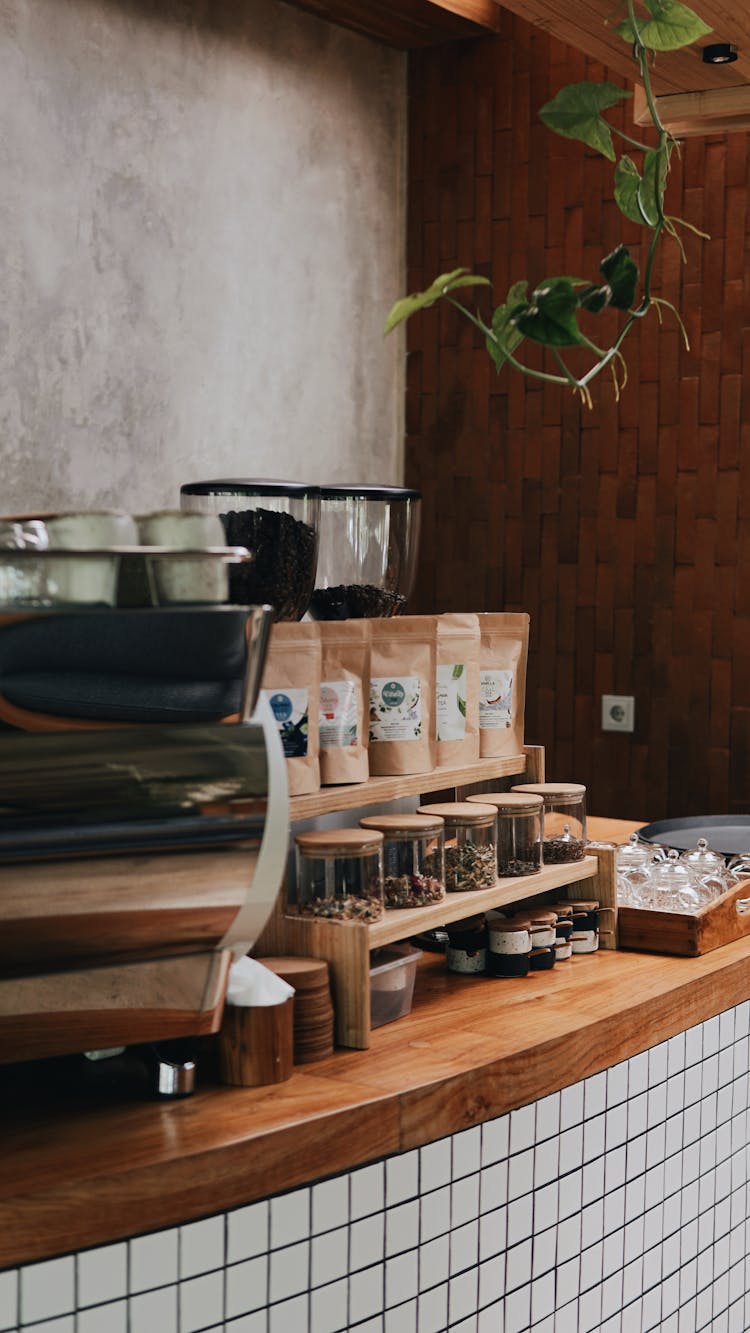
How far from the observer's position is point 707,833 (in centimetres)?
276

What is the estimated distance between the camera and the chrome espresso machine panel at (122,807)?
1.16 m

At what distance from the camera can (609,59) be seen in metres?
2.45

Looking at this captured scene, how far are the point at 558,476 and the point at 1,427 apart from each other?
1668 mm

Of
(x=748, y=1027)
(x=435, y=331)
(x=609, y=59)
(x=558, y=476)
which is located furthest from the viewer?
(x=435, y=331)

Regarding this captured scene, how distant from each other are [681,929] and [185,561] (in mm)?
1198

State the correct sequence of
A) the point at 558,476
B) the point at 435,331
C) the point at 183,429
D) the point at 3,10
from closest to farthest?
the point at 3,10 → the point at 183,429 → the point at 558,476 → the point at 435,331

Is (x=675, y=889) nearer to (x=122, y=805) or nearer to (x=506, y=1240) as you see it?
(x=506, y=1240)

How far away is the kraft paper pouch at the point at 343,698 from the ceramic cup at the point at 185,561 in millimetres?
463

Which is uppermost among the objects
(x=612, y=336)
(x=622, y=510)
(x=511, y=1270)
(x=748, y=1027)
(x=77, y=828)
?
(x=612, y=336)

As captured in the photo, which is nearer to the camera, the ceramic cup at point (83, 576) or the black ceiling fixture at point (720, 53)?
the ceramic cup at point (83, 576)

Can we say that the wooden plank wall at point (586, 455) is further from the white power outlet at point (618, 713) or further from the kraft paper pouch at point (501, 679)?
the kraft paper pouch at point (501, 679)

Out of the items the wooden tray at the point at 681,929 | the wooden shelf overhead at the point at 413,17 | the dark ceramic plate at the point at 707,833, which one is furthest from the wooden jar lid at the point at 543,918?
the wooden shelf overhead at the point at 413,17

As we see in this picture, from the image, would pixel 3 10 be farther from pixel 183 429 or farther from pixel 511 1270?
pixel 511 1270

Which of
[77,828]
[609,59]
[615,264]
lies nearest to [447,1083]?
[77,828]
